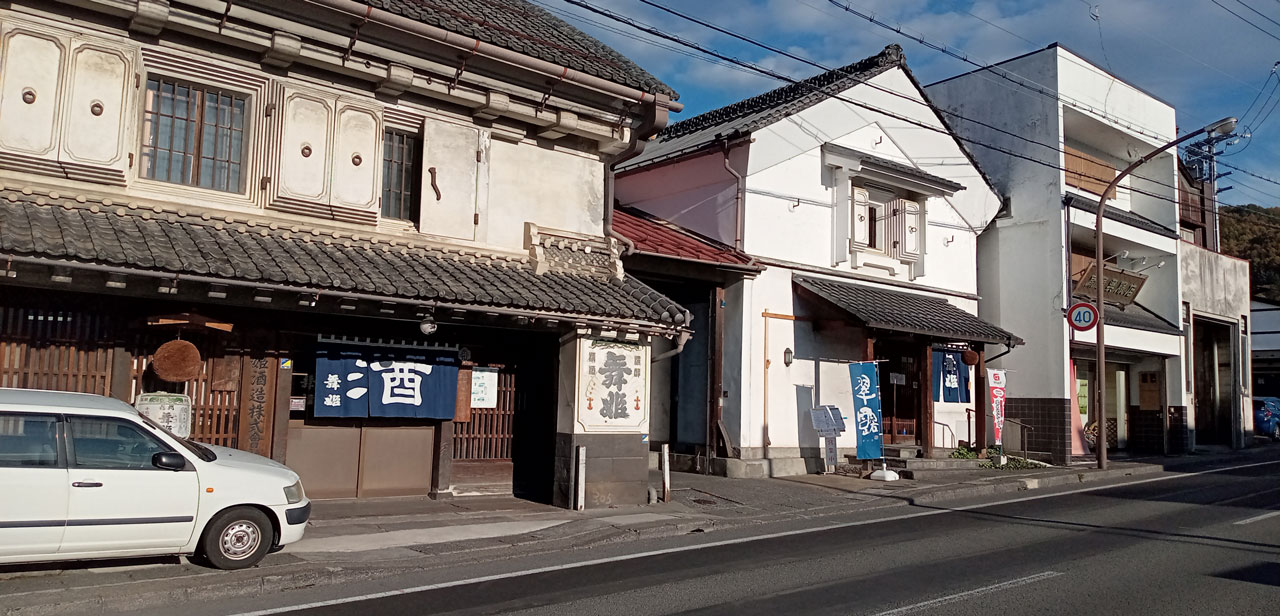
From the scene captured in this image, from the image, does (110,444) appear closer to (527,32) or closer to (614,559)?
(614,559)

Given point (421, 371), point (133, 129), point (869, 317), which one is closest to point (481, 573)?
point (421, 371)

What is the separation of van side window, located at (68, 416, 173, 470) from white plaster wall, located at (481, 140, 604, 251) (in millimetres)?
6261

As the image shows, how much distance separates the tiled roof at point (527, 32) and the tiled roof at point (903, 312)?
6.04 m

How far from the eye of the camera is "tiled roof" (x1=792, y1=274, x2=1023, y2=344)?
58.3 ft

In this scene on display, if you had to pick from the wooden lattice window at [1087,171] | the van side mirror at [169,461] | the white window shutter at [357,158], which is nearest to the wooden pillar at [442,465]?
the white window shutter at [357,158]

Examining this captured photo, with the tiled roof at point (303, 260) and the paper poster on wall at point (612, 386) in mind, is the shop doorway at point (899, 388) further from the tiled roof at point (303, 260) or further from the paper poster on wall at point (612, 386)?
the tiled roof at point (303, 260)

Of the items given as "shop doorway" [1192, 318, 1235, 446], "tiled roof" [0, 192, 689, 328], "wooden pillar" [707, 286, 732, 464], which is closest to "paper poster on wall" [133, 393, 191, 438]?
"tiled roof" [0, 192, 689, 328]

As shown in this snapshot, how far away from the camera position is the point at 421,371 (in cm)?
1311

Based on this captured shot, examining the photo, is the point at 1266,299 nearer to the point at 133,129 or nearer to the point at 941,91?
the point at 941,91

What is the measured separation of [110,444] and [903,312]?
49.6ft

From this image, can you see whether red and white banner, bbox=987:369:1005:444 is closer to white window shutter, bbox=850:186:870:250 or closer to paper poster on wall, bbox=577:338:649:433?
white window shutter, bbox=850:186:870:250

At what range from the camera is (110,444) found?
8.05m

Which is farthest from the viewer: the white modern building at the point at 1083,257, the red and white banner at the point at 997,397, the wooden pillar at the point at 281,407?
the white modern building at the point at 1083,257

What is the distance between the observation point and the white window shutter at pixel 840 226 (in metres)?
19.2
